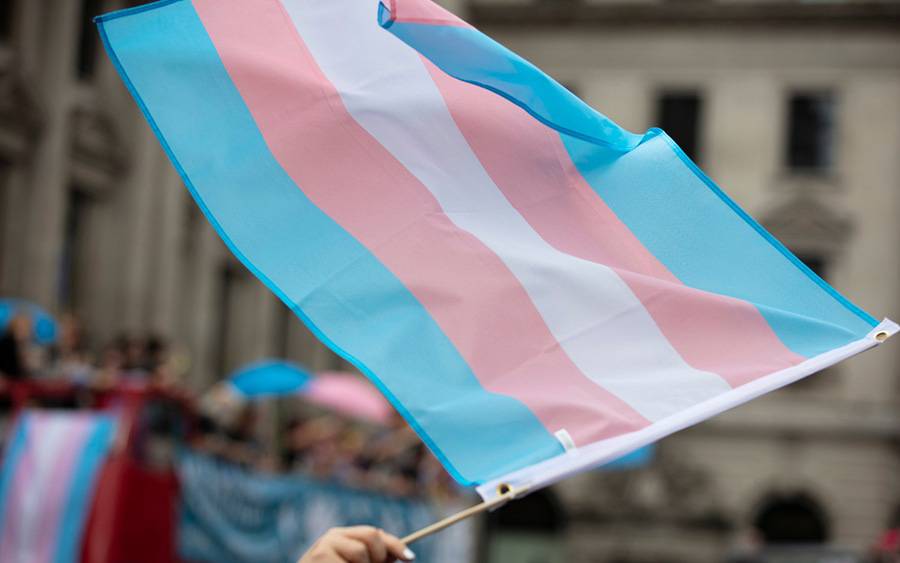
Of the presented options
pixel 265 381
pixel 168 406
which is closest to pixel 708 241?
pixel 168 406

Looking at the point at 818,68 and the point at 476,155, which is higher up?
the point at 476,155

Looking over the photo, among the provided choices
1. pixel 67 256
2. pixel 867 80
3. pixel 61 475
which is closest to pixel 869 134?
pixel 867 80

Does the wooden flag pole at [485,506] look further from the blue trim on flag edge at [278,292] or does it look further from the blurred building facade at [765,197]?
the blurred building facade at [765,197]

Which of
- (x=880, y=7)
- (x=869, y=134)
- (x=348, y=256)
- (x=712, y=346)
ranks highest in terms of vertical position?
(x=348, y=256)

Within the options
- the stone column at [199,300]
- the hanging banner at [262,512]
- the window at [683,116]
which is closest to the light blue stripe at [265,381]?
the hanging banner at [262,512]

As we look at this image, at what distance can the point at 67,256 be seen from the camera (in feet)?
86.9

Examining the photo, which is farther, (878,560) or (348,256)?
(878,560)

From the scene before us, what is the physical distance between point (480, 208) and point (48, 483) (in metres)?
6.64

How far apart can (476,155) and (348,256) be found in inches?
17.6

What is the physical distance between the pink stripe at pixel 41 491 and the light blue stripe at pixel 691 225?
6661mm

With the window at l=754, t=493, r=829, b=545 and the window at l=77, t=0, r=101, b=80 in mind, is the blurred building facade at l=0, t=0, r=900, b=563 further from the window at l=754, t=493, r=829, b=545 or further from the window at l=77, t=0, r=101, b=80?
the window at l=77, t=0, r=101, b=80

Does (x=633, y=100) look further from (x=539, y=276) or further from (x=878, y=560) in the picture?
(x=539, y=276)

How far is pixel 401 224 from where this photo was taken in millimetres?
4418

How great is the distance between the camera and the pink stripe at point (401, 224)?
4.19 metres
